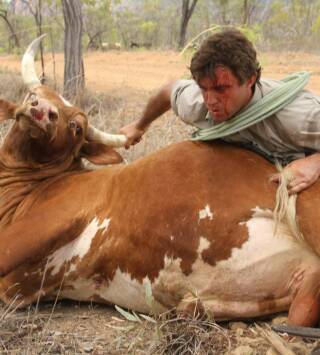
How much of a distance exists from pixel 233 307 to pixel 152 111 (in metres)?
1.49

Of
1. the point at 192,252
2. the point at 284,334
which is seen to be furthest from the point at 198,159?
the point at 284,334

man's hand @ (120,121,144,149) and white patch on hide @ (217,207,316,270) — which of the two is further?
man's hand @ (120,121,144,149)

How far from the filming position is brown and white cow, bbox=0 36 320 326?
3498mm

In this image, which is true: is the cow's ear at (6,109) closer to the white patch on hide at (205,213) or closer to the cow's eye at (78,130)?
the cow's eye at (78,130)

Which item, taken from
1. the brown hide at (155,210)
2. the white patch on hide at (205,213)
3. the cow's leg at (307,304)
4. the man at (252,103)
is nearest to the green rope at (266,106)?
the man at (252,103)

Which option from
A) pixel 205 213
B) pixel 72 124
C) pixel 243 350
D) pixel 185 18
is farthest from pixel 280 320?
pixel 185 18

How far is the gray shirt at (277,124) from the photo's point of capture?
3465mm

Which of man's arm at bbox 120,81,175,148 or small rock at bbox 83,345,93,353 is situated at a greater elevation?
man's arm at bbox 120,81,175,148

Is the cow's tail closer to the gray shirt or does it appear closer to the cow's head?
the gray shirt

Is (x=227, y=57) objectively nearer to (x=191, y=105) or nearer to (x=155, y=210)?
(x=191, y=105)

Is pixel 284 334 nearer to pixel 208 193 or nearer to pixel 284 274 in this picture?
pixel 284 274

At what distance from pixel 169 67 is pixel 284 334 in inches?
539

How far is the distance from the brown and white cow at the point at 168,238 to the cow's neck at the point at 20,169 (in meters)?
0.04

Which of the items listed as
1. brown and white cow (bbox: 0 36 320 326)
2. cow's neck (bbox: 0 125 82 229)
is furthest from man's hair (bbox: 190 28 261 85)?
cow's neck (bbox: 0 125 82 229)
